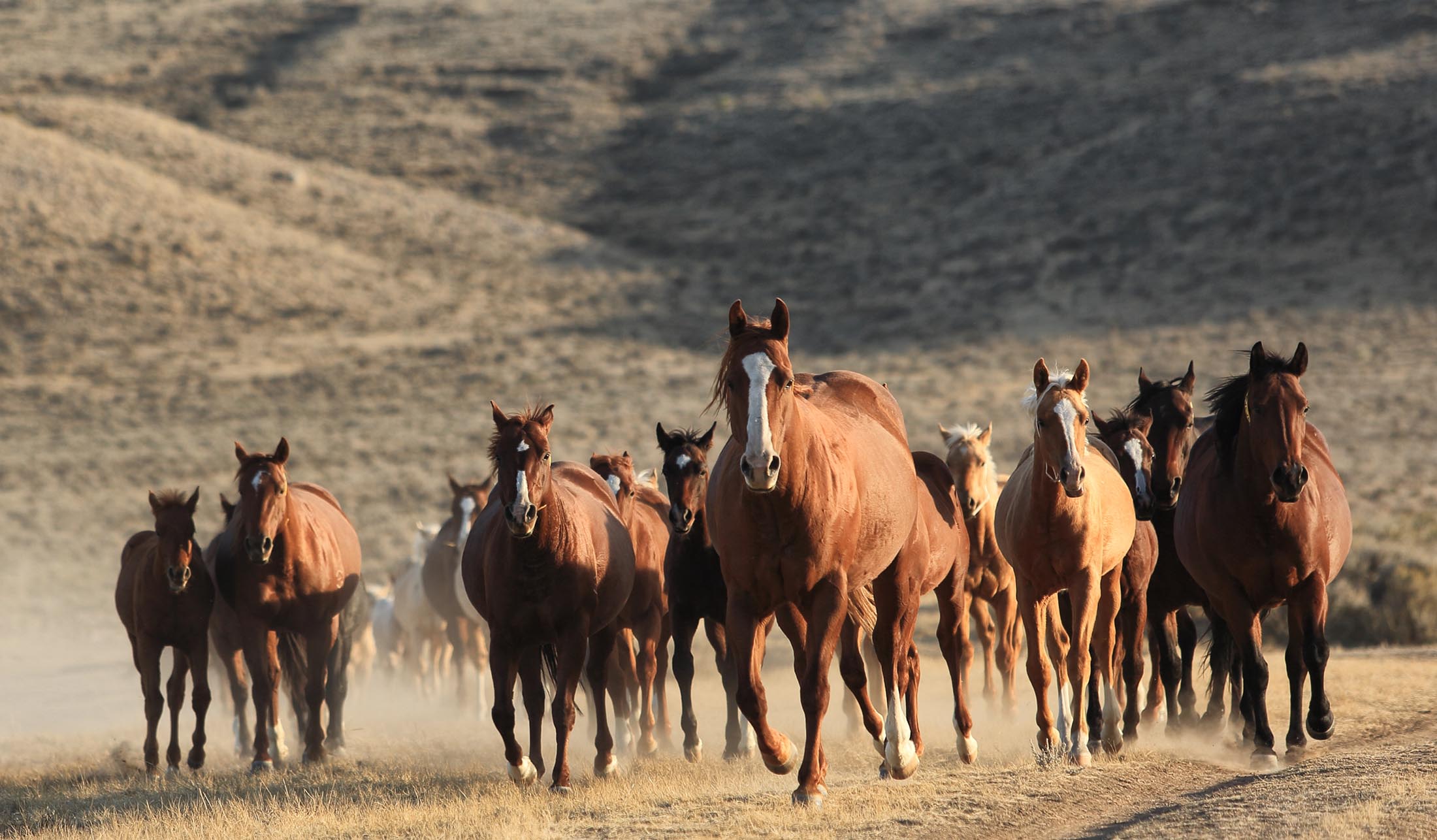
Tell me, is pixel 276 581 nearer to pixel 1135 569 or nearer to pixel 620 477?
pixel 620 477

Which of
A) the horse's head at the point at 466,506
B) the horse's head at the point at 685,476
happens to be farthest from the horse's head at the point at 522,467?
the horse's head at the point at 466,506

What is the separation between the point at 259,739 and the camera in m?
12.3

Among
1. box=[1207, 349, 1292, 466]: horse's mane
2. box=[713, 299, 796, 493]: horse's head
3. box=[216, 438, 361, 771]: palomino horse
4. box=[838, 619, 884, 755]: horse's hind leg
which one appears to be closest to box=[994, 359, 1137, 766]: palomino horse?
box=[1207, 349, 1292, 466]: horse's mane

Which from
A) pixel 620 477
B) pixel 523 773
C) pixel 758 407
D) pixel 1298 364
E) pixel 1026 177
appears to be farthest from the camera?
pixel 1026 177

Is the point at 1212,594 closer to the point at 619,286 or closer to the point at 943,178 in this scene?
the point at 619,286

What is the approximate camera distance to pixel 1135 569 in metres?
11.2

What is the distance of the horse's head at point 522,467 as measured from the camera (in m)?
9.52

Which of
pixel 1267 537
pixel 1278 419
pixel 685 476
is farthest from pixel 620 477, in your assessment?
pixel 1278 419

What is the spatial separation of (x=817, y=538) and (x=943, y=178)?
4713 centimetres

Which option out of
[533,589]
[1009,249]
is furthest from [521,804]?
[1009,249]

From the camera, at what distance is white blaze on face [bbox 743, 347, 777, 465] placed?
7.48 m

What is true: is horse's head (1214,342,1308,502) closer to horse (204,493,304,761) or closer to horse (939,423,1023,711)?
horse (939,423,1023,711)

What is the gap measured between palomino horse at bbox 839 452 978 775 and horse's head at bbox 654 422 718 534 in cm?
177

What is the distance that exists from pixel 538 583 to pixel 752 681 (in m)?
2.61
